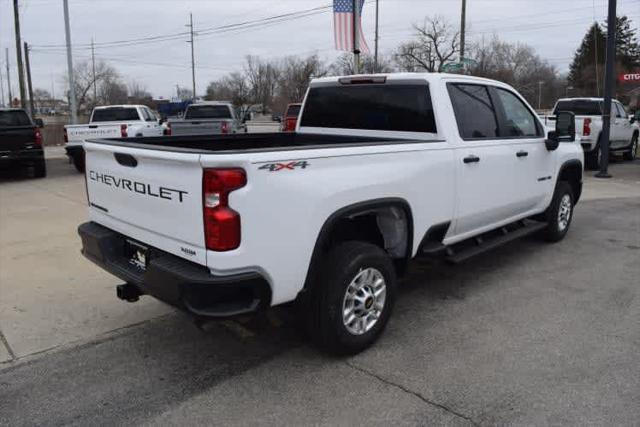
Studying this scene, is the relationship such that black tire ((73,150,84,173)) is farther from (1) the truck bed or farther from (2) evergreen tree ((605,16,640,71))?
(2) evergreen tree ((605,16,640,71))

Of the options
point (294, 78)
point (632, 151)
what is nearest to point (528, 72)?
point (294, 78)

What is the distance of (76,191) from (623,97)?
63.2 metres

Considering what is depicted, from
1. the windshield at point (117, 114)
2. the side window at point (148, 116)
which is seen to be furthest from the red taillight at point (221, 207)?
the side window at point (148, 116)

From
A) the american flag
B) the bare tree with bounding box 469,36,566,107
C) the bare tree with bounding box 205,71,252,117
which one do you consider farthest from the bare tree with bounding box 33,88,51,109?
the american flag

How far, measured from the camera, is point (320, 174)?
344 centimetres

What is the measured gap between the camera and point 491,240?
5.46 m

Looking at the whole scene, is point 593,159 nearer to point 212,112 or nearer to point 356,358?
point 212,112

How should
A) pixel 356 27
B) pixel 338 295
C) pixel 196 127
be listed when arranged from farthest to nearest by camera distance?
1. pixel 196 127
2. pixel 356 27
3. pixel 338 295

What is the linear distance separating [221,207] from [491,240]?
3249 millimetres

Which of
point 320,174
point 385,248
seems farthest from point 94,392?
point 385,248

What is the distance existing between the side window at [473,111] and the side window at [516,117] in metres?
0.27

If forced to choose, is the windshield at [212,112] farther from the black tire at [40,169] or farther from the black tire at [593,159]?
the black tire at [593,159]

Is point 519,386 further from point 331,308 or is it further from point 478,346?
point 331,308

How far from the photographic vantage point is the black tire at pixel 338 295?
11.9 ft
